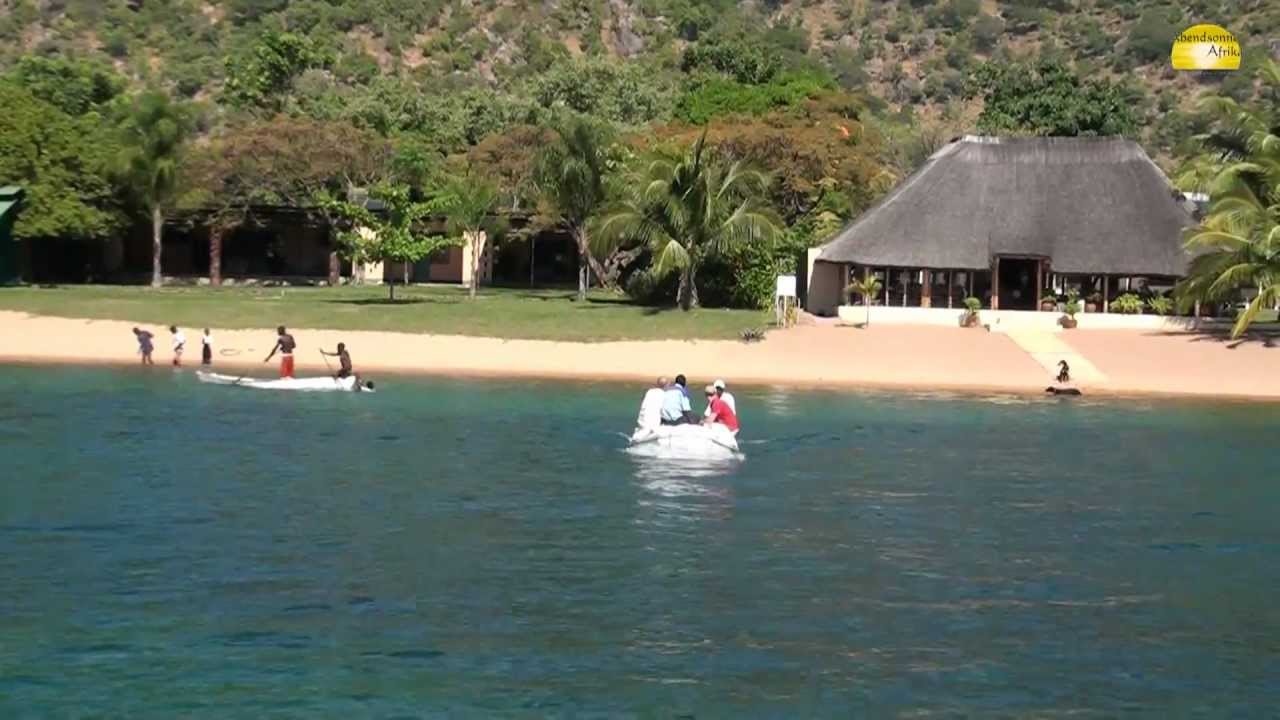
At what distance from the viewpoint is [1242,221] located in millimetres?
47344

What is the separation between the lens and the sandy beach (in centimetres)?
4259

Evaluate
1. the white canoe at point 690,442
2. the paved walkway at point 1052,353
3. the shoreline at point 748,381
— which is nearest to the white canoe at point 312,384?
the shoreline at point 748,381

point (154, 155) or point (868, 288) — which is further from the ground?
point (154, 155)

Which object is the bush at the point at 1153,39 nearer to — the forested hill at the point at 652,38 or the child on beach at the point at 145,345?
the forested hill at the point at 652,38

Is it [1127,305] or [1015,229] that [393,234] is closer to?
[1015,229]

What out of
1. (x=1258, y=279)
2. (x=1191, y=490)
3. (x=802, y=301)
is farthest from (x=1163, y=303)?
(x=1191, y=490)

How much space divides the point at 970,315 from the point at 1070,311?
2958 mm

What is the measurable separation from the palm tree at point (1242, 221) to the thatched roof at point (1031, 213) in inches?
94.1

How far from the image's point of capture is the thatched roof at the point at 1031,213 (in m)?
51.8

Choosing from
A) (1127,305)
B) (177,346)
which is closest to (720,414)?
(177,346)

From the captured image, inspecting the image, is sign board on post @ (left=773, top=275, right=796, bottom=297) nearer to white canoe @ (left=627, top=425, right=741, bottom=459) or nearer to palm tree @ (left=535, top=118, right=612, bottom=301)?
palm tree @ (left=535, top=118, right=612, bottom=301)

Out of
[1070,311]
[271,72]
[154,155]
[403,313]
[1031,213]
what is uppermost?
[271,72]

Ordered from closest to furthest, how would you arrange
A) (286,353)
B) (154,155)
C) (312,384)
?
(312,384) → (286,353) → (154,155)

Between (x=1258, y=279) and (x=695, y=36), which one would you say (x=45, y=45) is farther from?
(x=1258, y=279)
